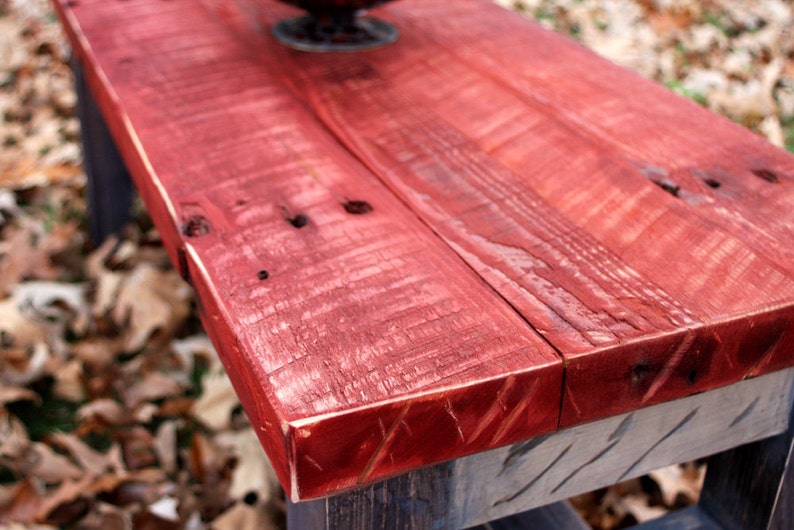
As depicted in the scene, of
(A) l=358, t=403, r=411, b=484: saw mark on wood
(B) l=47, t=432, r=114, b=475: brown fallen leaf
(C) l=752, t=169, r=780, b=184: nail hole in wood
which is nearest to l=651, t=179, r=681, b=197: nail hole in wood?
(C) l=752, t=169, r=780, b=184: nail hole in wood

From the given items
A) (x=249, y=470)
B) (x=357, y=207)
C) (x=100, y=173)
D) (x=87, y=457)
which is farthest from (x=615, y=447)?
(x=100, y=173)

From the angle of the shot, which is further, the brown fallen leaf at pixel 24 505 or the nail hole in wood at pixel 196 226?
the brown fallen leaf at pixel 24 505

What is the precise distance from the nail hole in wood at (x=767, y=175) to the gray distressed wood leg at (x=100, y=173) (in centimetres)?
155

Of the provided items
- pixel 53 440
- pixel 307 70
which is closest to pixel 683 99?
pixel 307 70

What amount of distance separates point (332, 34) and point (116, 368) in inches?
31.8

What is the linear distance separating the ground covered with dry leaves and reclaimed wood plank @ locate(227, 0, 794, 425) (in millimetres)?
660

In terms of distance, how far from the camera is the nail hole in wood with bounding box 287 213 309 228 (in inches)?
32.9

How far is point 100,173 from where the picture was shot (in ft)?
6.86

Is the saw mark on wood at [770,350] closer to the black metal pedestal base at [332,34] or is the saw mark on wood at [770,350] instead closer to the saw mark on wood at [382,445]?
the saw mark on wood at [382,445]

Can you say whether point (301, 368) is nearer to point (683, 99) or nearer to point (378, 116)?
point (378, 116)

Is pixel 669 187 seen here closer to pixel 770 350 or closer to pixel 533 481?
pixel 770 350

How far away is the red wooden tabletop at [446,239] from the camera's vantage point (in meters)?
0.64

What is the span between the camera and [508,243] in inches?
31.8

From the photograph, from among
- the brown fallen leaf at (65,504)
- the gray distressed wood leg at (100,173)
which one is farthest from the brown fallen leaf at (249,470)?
the gray distressed wood leg at (100,173)
